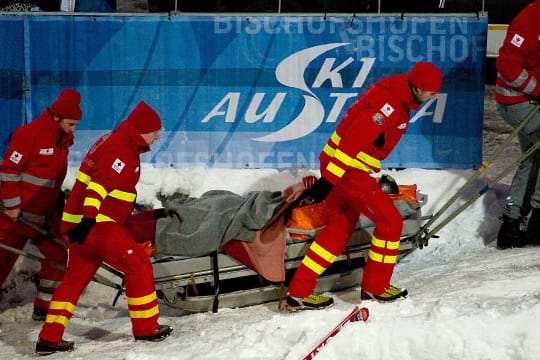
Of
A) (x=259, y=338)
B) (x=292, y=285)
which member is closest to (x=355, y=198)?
(x=292, y=285)

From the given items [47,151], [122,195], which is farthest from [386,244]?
[47,151]

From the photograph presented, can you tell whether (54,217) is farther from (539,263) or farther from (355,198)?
(539,263)

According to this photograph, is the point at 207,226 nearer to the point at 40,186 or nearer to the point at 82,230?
the point at 82,230

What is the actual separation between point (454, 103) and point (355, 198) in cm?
355

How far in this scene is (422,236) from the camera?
Result: 9.27 m

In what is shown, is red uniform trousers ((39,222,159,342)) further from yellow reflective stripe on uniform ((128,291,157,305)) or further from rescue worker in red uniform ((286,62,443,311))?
rescue worker in red uniform ((286,62,443,311))

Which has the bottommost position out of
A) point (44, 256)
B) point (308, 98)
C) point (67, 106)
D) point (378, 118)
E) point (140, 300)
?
point (44, 256)

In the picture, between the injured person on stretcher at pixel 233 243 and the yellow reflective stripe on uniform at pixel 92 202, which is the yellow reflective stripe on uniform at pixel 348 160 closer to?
the injured person on stretcher at pixel 233 243

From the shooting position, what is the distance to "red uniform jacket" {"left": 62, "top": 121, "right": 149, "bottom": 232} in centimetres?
808

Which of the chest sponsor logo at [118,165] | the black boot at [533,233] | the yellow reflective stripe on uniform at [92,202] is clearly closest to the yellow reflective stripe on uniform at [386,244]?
the chest sponsor logo at [118,165]

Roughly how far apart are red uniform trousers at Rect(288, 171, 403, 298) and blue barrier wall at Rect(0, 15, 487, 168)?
3160 millimetres

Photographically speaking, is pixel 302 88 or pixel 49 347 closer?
pixel 49 347

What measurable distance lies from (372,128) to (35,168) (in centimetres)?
306

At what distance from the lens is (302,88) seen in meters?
11.6
